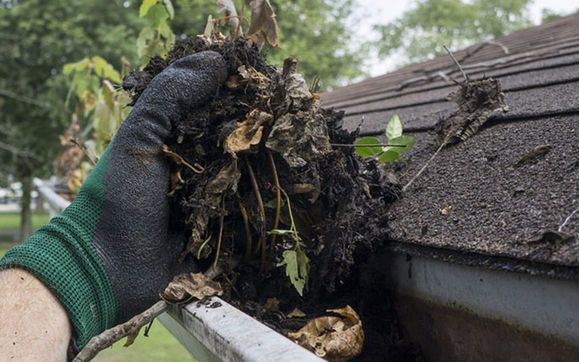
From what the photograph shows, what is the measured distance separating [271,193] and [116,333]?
401mm

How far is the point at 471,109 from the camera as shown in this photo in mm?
1515

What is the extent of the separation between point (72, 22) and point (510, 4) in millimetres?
17913

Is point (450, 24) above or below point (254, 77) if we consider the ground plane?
above

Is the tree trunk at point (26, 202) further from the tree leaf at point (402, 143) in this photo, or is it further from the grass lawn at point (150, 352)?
the tree leaf at point (402, 143)

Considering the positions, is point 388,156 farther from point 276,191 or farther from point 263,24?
point 263,24

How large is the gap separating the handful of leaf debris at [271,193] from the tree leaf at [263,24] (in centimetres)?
26

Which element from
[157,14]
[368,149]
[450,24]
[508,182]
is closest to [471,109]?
[368,149]

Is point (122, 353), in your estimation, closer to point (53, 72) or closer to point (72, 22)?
point (72, 22)

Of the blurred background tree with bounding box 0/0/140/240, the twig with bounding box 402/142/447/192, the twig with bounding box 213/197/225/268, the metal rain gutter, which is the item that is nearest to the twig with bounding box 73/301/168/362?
the twig with bounding box 213/197/225/268

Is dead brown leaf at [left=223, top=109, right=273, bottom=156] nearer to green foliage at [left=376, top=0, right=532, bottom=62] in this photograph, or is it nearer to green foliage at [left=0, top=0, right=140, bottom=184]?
green foliage at [left=0, top=0, right=140, bottom=184]

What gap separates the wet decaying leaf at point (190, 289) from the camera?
1141 millimetres

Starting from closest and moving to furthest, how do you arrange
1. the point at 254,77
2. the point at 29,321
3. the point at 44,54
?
the point at 29,321
the point at 254,77
the point at 44,54

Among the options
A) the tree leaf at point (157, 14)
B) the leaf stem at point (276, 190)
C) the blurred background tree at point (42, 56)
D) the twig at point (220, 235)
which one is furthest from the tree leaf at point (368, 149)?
the blurred background tree at point (42, 56)

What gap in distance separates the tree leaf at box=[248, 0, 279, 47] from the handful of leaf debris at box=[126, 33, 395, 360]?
26 cm
